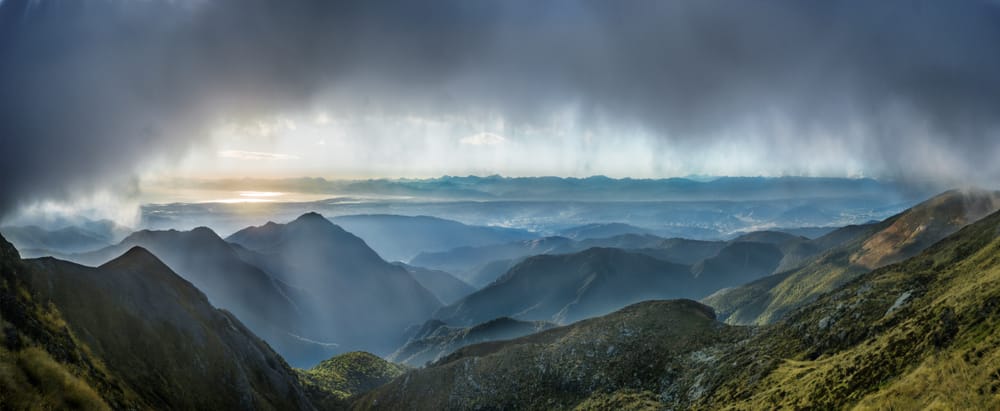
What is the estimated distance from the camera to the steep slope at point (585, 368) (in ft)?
291

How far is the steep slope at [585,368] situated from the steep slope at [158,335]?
35.8m

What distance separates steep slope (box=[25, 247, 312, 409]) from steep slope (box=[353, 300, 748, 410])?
35.8 metres

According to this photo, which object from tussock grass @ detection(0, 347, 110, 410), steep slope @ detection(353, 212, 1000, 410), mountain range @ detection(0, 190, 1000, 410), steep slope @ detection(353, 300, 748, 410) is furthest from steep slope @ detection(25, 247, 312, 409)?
steep slope @ detection(353, 212, 1000, 410)

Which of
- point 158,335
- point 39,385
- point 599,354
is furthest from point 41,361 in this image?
point 599,354

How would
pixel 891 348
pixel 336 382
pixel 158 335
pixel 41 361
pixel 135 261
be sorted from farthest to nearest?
pixel 336 382
pixel 135 261
pixel 158 335
pixel 891 348
pixel 41 361

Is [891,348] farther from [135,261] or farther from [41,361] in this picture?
[135,261]

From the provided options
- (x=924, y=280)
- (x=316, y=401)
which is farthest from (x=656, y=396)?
(x=316, y=401)

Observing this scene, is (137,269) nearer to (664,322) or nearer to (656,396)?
(656,396)

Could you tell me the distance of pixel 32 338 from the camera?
4850cm

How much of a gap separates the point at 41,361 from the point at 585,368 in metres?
87.5

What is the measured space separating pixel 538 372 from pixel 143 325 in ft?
265

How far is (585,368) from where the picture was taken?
328 ft

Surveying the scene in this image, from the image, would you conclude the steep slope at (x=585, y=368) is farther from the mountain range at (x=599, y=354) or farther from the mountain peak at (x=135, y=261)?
the mountain peak at (x=135, y=261)

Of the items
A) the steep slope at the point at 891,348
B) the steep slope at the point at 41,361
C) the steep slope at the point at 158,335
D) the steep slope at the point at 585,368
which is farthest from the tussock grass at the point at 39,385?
the steep slope at the point at 585,368
